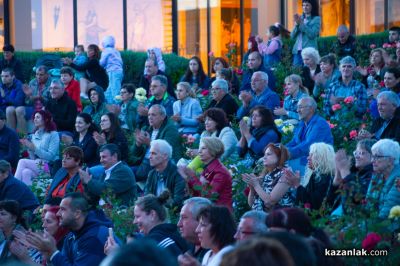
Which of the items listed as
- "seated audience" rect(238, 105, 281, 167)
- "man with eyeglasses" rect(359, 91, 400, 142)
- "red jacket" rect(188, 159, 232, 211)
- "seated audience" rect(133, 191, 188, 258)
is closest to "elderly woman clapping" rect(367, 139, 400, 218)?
"seated audience" rect(133, 191, 188, 258)

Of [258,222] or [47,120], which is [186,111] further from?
[258,222]

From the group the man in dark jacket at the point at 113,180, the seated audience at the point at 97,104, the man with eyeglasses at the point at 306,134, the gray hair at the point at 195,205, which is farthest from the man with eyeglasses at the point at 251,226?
the seated audience at the point at 97,104

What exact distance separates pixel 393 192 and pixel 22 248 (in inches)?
131

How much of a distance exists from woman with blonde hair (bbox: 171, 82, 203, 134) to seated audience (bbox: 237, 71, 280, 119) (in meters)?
0.72

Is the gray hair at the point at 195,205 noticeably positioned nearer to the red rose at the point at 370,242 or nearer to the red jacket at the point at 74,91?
the red rose at the point at 370,242

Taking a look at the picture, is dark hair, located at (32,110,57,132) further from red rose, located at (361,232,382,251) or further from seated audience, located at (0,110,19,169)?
red rose, located at (361,232,382,251)

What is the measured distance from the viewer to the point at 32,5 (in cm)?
2525

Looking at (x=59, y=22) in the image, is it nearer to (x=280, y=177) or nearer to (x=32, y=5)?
(x=32, y=5)

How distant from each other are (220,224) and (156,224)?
1.35 m

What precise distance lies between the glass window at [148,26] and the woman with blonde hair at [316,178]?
1614 centimetres

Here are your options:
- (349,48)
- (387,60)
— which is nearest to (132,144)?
(387,60)

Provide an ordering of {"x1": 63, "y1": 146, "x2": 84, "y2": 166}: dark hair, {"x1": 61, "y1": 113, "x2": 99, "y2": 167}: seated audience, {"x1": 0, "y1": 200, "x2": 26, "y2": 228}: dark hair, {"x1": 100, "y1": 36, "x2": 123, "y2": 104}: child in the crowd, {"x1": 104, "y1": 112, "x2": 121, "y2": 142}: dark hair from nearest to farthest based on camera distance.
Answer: {"x1": 0, "y1": 200, "x2": 26, "y2": 228}: dark hair
{"x1": 63, "y1": 146, "x2": 84, "y2": 166}: dark hair
{"x1": 61, "y1": 113, "x2": 99, "y2": 167}: seated audience
{"x1": 104, "y1": 112, "x2": 121, "y2": 142}: dark hair
{"x1": 100, "y1": 36, "x2": 123, "y2": 104}: child in the crowd

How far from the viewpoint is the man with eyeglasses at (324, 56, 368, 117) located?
14250 mm

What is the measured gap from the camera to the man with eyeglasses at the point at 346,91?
1425cm
